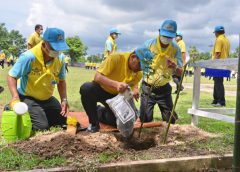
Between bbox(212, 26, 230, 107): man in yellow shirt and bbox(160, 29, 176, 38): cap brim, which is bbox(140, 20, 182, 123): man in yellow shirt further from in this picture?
bbox(212, 26, 230, 107): man in yellow shirt

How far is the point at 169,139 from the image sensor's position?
14.4 ft

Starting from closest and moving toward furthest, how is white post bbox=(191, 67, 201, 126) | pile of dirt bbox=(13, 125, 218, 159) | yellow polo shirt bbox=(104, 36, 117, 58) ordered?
pile of dirt bbox=(13, 125, 218, 159)
white post bbox=(191, 67, 201, 126)
yellow polo shirt bbox=(104, 36, 117, 58)

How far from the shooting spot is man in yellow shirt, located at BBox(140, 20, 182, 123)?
5199mm

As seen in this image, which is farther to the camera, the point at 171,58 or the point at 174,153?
the point at 171,58

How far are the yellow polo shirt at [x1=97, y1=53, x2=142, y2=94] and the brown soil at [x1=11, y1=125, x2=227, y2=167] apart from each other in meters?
0.71

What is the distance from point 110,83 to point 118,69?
13.2 inches

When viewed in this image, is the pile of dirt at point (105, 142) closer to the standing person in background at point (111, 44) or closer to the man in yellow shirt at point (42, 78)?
the man in yellow shirt at point (42, 78)

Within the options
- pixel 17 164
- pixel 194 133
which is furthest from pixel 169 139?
pixel 17 164

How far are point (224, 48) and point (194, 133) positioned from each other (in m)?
4.66

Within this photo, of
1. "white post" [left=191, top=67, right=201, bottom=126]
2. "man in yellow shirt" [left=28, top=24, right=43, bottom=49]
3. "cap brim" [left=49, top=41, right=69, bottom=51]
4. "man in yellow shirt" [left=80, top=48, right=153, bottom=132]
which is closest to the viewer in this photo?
"man in yellow shirt" [left=80, top=48, right=153, bottom=132]

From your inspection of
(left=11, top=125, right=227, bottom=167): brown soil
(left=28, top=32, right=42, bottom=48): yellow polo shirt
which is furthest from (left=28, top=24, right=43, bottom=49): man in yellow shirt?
(left=11, top=125, right=227, bottom=167): brown soil

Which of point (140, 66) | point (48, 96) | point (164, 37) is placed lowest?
point (48, 96)

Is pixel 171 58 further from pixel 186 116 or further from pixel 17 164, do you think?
pixel 17 164

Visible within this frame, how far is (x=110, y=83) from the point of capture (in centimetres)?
428
